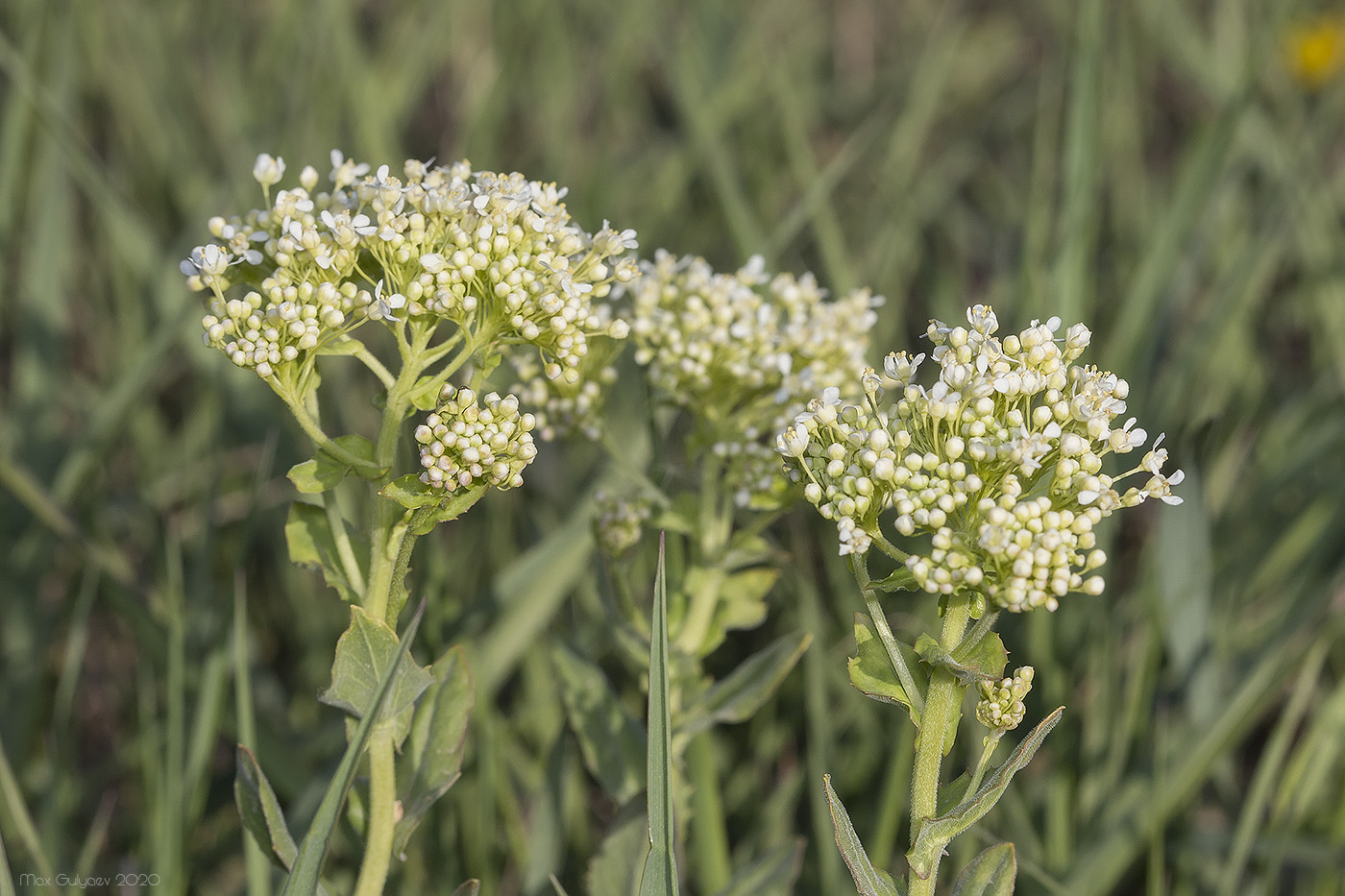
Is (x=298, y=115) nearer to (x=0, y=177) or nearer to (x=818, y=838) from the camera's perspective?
(x=0, y=177)

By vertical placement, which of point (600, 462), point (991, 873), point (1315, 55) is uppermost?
point (1315, 55)

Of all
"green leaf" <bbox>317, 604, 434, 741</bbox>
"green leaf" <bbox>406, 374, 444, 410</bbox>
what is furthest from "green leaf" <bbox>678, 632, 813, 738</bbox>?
"green leaf" <bbox>406, 374, 444, 410</bbox>

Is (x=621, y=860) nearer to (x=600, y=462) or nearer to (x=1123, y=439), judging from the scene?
(x=1123, y=439)

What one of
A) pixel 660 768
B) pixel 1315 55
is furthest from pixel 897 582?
pixel 1315 55

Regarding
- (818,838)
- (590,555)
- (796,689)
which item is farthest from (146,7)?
(818,838)

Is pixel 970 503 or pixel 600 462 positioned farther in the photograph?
pixel 600 462

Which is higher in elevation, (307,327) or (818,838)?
(307,327)
